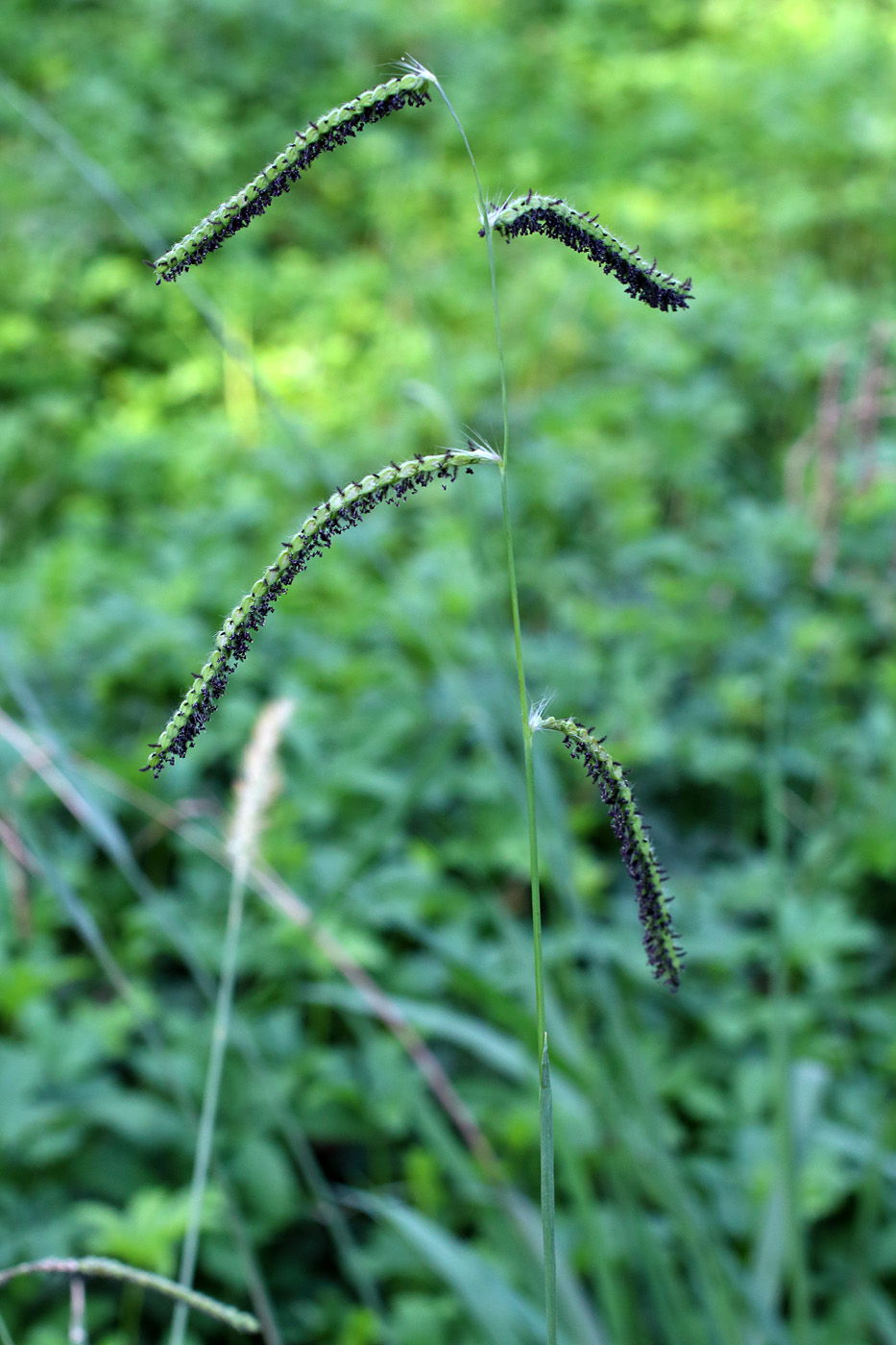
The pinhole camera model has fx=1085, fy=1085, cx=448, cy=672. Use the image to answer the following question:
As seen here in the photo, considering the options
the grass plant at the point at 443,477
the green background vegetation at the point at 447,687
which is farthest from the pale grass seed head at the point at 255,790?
the grass plant at the point at 443,477

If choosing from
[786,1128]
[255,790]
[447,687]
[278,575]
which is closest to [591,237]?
[278,575]

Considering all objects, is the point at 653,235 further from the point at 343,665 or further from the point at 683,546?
the point at 343,665

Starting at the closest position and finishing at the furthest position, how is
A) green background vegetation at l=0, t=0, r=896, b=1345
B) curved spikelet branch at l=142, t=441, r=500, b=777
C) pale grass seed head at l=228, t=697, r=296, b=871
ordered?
curved spikelet branch at l=142, t=441, r=500, b=777 → pale grass seed head at l=228, t=697, r=296, b=871 → green background vegetation at l=0, t=0, r=896, b=1345

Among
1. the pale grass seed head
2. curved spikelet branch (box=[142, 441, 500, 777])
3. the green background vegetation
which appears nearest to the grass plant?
curved spikelet branch (box=[142, 441, 500, 777])

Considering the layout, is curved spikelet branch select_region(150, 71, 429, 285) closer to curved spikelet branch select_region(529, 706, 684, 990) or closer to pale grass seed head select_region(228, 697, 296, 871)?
curved spikelet branch select_region(529, 706, 684, 990)

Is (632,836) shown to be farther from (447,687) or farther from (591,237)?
(447,687)
